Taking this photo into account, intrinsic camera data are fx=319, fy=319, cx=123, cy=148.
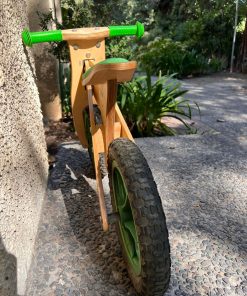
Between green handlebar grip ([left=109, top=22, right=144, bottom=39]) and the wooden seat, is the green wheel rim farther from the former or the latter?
green handlebar grip ([left=109, top=22, right=144, bottom=39])

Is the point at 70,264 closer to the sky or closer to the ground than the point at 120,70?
closer to the ground

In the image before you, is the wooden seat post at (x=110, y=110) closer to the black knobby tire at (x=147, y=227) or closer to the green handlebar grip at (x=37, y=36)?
the black knobby tire at (x=147, y=227)

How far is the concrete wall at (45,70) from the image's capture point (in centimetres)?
381

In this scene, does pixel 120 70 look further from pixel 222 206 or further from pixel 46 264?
pixel 222 206

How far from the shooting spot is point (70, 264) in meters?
1.64

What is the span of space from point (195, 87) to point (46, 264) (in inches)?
257

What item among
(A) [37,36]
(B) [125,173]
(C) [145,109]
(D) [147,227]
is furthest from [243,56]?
(D) [147,227]

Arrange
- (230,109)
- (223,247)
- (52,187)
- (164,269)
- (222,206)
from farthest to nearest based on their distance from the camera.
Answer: (230,109) → (52,187) → (222,206) → (223,247) → (164,269)

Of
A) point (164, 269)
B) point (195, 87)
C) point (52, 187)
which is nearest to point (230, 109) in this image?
point (195, 87)

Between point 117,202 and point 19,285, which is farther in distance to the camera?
point 117,202

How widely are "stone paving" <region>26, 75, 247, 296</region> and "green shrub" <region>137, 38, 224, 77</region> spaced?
6423 millimetres

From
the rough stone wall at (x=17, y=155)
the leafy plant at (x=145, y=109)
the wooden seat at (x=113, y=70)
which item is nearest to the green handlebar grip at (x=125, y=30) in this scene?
the rough stone wall at (x=17, y=155)

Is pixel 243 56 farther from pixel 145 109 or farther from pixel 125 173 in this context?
pixel 125 173

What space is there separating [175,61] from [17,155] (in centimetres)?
841
